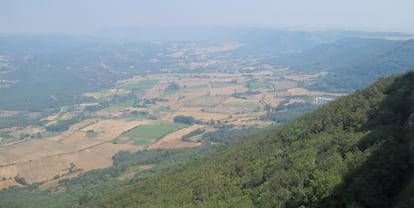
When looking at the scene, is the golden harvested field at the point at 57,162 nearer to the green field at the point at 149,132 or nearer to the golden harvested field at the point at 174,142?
the golden harvested field at the point at 174,142

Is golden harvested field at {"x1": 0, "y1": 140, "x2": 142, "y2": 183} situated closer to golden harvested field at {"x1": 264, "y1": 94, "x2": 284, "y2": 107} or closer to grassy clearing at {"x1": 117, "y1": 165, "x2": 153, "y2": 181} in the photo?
grassy clearing at {"x1": 117, "y1": 165, "x2": 153, "y2": 181}

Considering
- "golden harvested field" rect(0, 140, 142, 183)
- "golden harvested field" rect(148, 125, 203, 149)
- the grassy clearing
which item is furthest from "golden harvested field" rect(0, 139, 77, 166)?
the grassy clearing

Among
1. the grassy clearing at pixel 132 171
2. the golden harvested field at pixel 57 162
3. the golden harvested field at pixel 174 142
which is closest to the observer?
the grassy clearing at pixel 132 171

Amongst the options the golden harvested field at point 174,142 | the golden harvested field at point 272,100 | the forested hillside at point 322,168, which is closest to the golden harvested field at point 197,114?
the golden harvested field at point 174,142

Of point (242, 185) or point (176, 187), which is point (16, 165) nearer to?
point (176, 187)

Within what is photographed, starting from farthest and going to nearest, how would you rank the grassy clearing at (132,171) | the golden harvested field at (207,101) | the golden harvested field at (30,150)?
the golden harvested field at (207,101), the golden harvested field at (30,150), the grassy clearing at (132,171)
